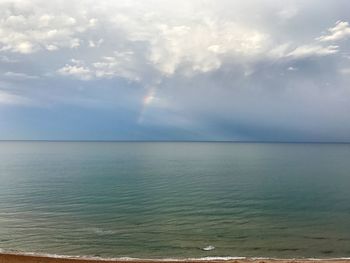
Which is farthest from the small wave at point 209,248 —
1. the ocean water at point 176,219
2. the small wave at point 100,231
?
the small wave at point 100,231

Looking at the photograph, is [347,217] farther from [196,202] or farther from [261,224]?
[196,202]

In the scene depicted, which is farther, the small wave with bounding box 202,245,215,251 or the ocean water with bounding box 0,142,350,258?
the ocean water with bounding box 0,142,350,258

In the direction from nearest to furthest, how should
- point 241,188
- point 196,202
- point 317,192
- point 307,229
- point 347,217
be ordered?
1. point 307,229
2. point 347,217
3. point 196,202
4. point 317,192
5. point 241,188

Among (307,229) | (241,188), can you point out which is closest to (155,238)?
(307,229)

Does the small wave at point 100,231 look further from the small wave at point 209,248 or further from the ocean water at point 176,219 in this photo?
the small wave at point 209,248

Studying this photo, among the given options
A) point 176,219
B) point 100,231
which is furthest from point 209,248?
point 100,231

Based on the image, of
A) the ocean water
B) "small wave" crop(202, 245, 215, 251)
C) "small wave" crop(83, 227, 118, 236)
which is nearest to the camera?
"small wave" crop(202, 245, 215, 251)

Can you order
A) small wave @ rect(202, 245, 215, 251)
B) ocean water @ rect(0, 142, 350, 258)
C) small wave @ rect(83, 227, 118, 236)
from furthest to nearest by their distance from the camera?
small wave @ rect(83, 227, 118, 236) → ocean water @ rect(0, 142, 350, 258) → small wave @ rect(202, 245, 215, 251)

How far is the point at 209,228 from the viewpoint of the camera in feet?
136

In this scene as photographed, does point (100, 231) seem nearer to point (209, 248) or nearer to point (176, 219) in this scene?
point (176, 219)

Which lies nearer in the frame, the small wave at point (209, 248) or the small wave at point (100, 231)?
the small wave at point (209, 248)

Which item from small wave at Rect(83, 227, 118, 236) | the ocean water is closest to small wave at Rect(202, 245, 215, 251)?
the ocean water

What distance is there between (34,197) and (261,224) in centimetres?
3997

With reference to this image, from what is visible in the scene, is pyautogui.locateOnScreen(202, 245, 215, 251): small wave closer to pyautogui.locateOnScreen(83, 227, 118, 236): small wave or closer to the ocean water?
the ocean water
